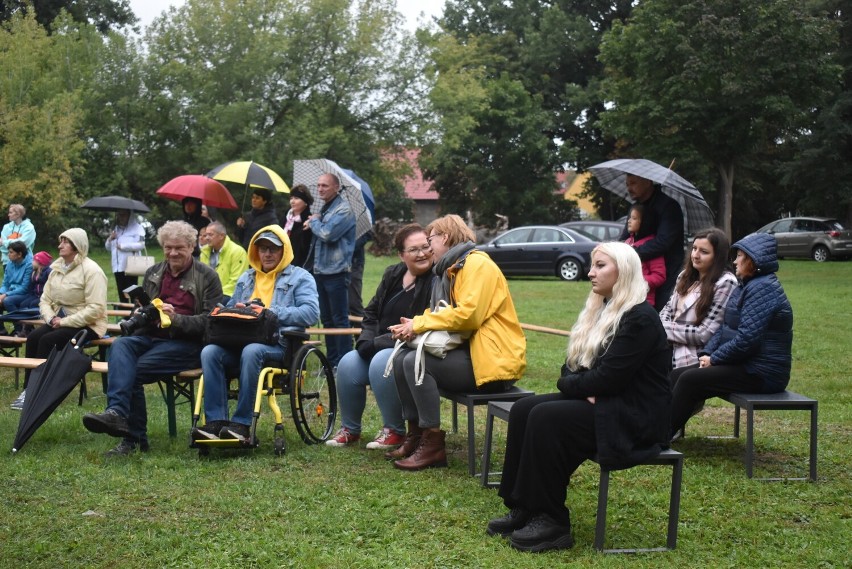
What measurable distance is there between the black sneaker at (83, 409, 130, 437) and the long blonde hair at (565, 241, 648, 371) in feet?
10.7

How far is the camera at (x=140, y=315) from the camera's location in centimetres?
732

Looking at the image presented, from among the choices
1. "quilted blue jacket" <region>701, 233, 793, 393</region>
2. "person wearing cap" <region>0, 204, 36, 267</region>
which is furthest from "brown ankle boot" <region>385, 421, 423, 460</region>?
"person wearing cap" <region>0, 204, 36, 267</region>

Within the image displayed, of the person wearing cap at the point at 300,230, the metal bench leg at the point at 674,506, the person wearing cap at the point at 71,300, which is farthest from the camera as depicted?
the person wearing cap at the point at 300,230

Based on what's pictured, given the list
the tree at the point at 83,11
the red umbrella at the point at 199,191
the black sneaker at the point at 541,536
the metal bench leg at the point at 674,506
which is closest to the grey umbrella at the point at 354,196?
the red umbrella at the point at 199,191

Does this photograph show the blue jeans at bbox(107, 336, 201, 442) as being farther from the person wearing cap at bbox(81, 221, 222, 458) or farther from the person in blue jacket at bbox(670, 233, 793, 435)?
the person in blue jacket at bbox(670, 233, 793, 435)

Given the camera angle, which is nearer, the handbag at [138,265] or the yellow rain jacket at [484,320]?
the yellow rain jacket at [484,320]

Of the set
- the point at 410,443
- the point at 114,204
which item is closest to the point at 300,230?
the point at 410,443

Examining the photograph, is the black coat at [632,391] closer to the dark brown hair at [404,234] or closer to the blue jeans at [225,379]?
the dark brown hair at [404,234]

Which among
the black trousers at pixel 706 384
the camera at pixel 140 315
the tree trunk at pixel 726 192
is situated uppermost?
the tree trunk at pixel 726 192

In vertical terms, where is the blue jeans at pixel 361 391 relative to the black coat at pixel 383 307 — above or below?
below

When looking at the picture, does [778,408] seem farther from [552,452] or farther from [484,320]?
[552,452]

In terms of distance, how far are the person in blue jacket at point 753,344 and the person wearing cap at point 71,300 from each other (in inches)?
196

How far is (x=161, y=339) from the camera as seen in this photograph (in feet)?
24.9

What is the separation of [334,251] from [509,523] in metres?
5.17
